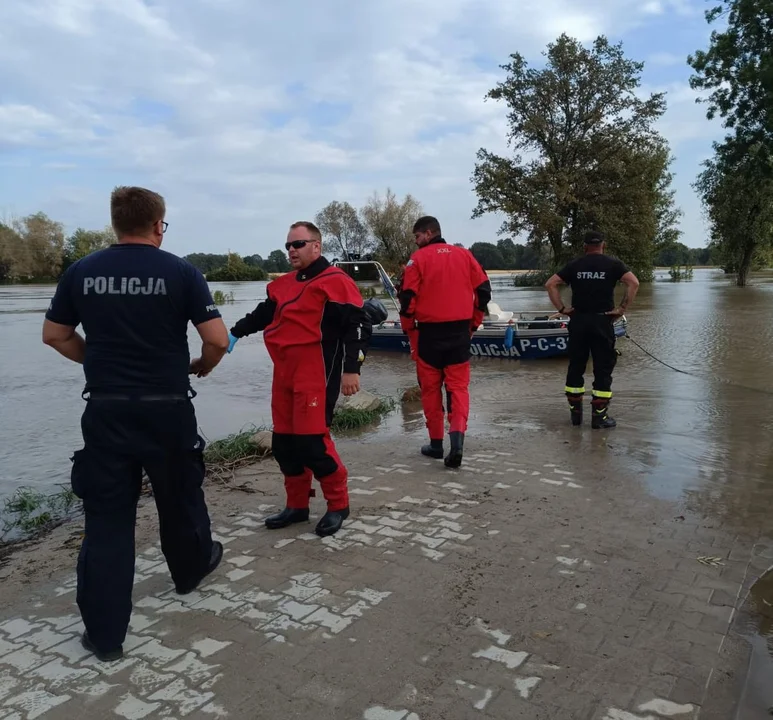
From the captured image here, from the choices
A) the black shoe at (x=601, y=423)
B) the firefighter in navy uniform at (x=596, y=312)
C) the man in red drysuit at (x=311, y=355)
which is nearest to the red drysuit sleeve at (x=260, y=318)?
the man in red drysuit at (x=311, y=355)

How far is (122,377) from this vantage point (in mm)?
2963

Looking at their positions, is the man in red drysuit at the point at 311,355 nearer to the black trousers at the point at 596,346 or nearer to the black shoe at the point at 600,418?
the black trousers at the point at 596,346

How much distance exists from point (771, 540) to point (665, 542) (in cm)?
67

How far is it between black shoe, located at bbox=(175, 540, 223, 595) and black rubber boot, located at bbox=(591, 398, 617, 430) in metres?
4.63

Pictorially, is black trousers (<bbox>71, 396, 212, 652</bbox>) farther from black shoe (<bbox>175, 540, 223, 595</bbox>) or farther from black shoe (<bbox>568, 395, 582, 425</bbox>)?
black shoe (<bbox>568, 395, 582, 425</bbox>)

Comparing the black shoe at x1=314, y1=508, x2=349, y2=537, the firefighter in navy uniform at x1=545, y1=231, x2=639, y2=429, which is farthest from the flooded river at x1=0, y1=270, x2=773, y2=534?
the black shoe at x1=314, y1=508, x2=349, y2=537

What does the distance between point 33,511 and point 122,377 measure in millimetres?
3315

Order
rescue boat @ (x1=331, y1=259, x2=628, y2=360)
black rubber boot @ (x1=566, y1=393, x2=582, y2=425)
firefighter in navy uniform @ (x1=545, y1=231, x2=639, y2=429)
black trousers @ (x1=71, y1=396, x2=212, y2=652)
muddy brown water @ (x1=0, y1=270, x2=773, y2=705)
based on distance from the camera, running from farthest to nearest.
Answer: rescue boat @ (x1=331, y1=259, x2=628, y2=360), black rubber boot @ (x1=566, y1=393, x2=582, y2=425), firefighter in navy uniform @ (x1=545, y1=231, x2=639, y2=429), muddy brown water @ (x1=0, y1=270, x2=773, y2=705), black trousers @ (x1=71, y1=396, x2=212, y2=652)

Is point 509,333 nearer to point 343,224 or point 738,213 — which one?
point 738,213

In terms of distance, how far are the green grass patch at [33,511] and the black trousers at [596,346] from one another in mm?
5082

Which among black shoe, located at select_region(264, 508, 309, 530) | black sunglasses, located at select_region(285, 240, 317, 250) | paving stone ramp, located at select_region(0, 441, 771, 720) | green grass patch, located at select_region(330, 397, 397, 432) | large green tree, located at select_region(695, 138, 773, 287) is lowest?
green grass patch, located at select_region(330, 397, 397, 432)

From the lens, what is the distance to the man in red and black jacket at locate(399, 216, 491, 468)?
18.6 feet

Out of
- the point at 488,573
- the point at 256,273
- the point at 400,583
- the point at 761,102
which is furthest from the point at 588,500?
the point at 256,273

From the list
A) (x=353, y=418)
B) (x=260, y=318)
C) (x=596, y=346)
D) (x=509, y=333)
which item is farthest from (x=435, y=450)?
(x=509, y=333)
